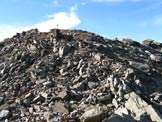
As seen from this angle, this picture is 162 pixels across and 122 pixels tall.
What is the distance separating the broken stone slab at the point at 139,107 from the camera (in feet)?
96.2

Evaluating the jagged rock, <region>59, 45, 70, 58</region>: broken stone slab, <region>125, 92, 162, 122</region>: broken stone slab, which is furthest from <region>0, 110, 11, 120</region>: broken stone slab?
the jagged rock

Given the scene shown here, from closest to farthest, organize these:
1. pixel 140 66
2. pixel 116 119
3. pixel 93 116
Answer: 1. pixel 116 119
2. pixel 93 116
3. pixel 140 66

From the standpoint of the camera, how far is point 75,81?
34.8 metres

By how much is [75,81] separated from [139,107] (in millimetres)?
6906

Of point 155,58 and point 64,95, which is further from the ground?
point 155,58

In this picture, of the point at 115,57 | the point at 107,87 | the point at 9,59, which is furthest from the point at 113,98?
the point at 9,59

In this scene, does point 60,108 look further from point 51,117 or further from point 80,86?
point 80,86

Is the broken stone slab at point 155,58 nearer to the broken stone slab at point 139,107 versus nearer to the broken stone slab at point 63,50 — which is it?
the broken stone slab at point 63,50

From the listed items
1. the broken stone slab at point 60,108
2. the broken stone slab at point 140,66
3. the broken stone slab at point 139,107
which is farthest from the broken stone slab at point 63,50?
the broken stone slab at point 139,107

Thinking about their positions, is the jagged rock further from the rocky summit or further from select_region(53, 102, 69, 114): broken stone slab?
select_region(53, 102, 69, 114): broken stone slab

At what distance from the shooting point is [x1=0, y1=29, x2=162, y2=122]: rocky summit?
29.8 meters

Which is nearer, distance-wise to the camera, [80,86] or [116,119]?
[116,119]

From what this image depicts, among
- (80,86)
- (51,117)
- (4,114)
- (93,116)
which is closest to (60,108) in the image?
(51,117)

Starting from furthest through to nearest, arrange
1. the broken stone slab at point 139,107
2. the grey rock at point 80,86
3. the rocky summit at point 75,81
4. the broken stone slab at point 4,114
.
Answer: the grey rock at point 80,86, the broken stone slab at point 4,114, the rocky summit at point 75,81, the broken stone slab at point 139,107
